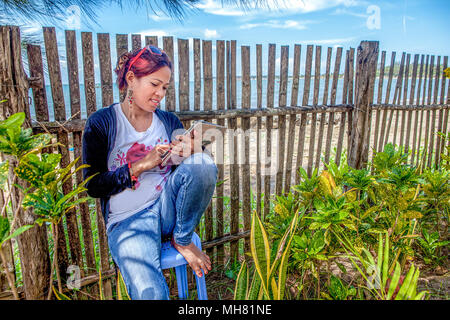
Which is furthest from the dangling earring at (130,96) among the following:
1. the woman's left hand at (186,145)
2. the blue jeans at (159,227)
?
the blue jeans at (159,227)

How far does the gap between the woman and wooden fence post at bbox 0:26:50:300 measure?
19.8 inches

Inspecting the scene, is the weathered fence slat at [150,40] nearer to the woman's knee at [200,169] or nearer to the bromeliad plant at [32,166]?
the woman's knee at [200,169]

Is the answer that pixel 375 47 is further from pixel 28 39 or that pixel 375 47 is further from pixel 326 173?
pixel 28 39


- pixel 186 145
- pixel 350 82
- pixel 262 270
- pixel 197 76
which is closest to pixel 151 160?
pixel 186 145

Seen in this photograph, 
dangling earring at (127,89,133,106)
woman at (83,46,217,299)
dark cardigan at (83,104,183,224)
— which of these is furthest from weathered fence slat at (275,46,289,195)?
dark cardigan at (83,104,183,224)

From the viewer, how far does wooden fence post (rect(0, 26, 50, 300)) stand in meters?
1.78

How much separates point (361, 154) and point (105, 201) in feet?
8.90

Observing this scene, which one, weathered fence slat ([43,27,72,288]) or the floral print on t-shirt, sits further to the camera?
weathered fence slat ([43,27,72,288])

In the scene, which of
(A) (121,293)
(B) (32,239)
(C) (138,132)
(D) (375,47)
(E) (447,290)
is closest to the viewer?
(A) (121,293)

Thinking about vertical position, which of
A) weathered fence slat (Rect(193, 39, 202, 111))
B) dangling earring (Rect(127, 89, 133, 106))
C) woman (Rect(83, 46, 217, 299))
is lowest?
woman (Rect(83, 46, 217, 299))

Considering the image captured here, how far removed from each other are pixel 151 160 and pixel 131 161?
179 millimetres

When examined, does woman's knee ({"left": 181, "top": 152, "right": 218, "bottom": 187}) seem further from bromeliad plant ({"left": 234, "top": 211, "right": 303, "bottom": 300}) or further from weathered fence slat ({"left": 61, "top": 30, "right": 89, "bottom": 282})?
weathered fence slat ({"left": 61, "top": 30, "right": 89, "bottom": 282})
